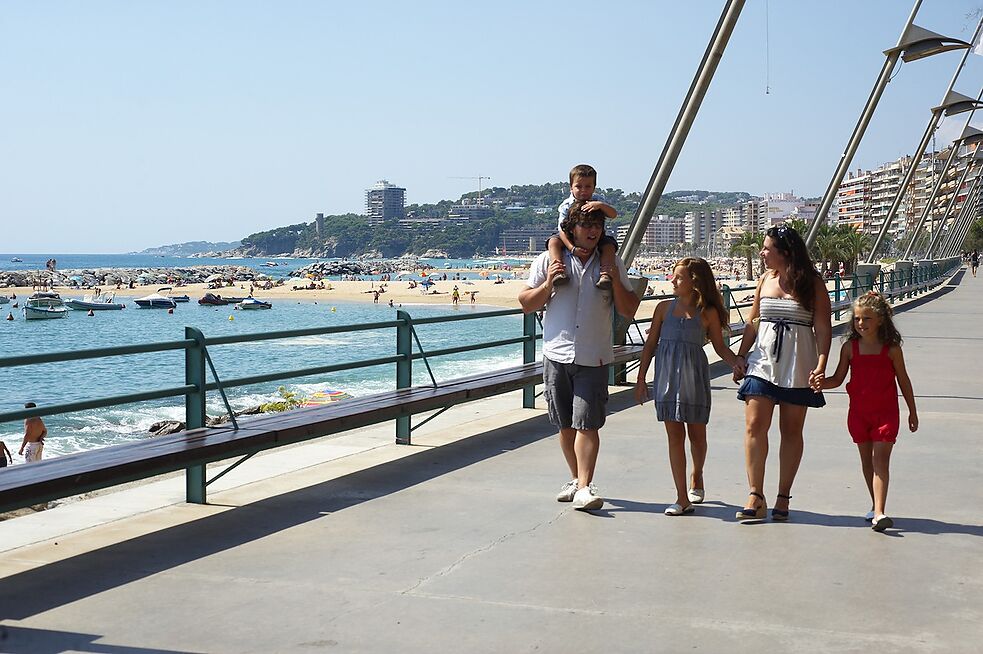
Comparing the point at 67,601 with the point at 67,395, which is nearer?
the point at 67,601

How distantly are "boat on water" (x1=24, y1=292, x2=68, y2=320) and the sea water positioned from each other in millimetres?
897

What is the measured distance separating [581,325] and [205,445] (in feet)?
7.58

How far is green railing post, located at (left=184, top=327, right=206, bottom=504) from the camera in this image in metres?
7.41

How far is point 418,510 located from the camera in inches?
289

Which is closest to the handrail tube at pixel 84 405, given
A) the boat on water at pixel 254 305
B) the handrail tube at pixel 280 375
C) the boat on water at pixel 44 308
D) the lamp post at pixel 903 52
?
the handrail tube at pixel 280 375

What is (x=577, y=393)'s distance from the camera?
711 centimetres

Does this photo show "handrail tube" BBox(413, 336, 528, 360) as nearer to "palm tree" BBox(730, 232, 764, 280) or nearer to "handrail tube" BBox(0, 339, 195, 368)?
"handrail tube" BBox(0, 339, 195, 368)

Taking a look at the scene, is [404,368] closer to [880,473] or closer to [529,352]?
[529,352]

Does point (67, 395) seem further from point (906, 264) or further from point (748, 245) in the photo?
point (748, 245)

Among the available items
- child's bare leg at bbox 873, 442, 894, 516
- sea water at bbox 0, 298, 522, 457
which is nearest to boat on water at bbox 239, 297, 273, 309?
sea water at bbox 0, 298, 522, 457

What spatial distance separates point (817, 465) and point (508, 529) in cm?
314

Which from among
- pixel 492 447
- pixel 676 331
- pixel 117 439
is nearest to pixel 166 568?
pixel 676 331

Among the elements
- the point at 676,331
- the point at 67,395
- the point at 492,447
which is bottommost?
the point at 67,395

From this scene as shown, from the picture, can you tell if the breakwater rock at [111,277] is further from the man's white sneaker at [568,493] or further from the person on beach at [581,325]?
the person on beach at [581,325]
